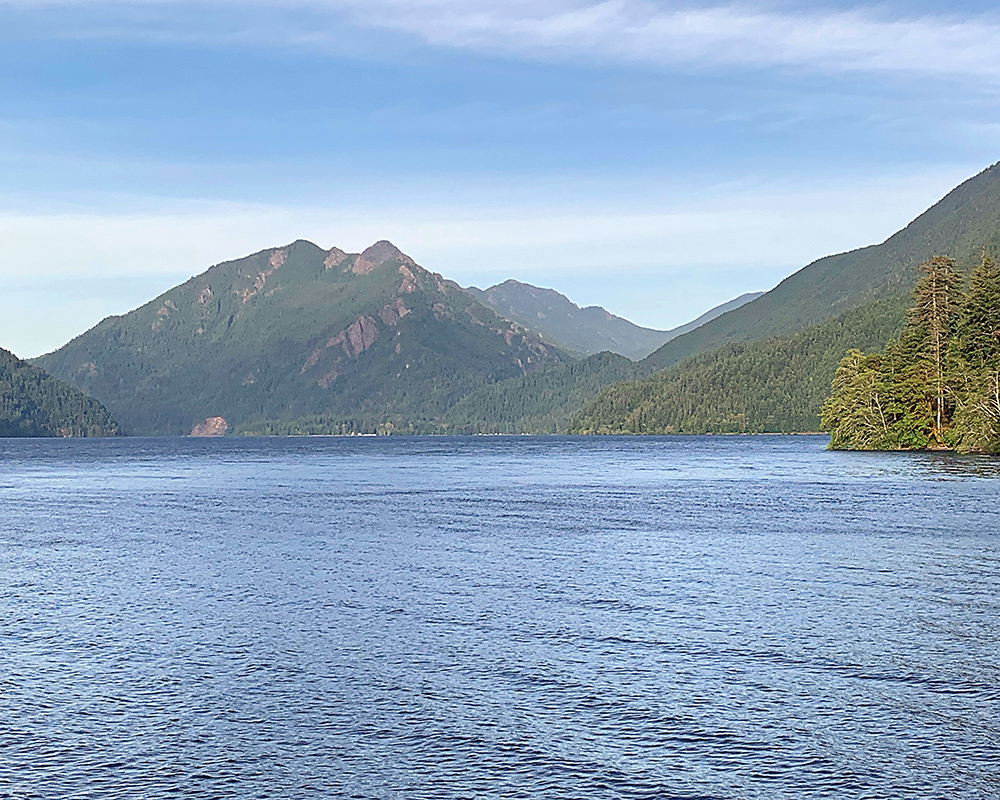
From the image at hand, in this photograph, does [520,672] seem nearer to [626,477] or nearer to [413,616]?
[413,616]

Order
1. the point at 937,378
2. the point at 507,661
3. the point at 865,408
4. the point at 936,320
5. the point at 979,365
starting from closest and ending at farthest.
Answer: the point at 507,661, the point at 979,365, the point at 937,378, the point at 936,320, the point at 865,408

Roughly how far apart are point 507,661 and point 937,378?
14414cm

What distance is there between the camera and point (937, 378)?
6363 inches

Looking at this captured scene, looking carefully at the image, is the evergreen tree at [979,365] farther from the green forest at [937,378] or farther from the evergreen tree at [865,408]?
the evergreen tree at [865,408]

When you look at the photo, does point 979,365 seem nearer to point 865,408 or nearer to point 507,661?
point 865,408

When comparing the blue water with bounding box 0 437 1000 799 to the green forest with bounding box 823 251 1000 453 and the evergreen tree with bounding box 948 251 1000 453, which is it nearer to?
the evergreen tree with bounding box 948 251 1000 453

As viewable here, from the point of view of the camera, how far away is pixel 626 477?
13925 cm

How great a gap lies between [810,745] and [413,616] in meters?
18.7

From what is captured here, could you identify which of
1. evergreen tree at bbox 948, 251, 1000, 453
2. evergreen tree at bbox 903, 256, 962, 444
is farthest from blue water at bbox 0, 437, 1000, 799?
evergreen tree at bbox 903, 256, 962, 444

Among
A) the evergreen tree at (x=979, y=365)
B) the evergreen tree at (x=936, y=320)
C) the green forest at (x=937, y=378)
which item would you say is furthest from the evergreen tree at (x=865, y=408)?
the evergreen tree at (x=979, y=365)

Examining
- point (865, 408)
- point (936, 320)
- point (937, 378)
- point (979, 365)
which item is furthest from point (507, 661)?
point (865, 408)

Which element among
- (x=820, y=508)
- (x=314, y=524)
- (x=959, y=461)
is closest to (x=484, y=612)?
(x=314, y=524)

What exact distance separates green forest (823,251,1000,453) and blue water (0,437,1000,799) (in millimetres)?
82033

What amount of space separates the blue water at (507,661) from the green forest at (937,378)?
8203 cm
